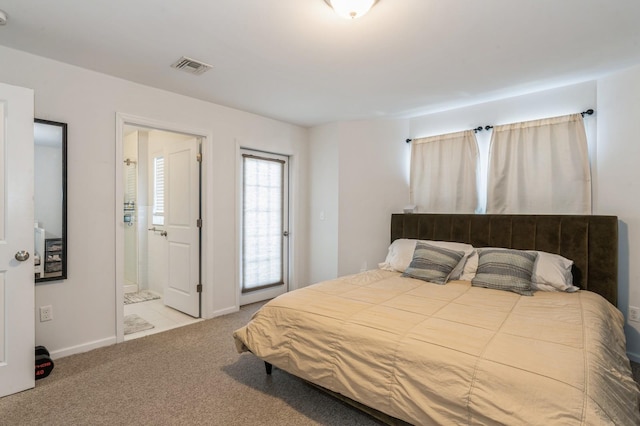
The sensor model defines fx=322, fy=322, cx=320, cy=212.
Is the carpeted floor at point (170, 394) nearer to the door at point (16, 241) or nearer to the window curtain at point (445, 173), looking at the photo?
the door at point (16, 241)

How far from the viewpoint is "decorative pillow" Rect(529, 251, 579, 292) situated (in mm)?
2574

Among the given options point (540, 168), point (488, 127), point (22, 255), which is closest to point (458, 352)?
point (540, 168)

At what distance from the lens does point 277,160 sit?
174 inches

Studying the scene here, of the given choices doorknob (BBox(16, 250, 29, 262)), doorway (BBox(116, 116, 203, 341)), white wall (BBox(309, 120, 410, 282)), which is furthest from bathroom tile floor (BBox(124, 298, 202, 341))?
white wall (BBox(309, 120, 410, 282))

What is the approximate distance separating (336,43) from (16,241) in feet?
8.37

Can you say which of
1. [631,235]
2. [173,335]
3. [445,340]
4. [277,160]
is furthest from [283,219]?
[631,235]

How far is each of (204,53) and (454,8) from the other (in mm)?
1742

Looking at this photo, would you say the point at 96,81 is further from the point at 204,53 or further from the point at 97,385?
the point at 97,385

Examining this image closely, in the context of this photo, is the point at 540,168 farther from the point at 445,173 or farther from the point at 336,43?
the point at 336,43

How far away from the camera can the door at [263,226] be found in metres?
4.13

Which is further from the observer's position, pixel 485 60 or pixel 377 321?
pixel 485 60

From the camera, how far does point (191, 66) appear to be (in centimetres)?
262

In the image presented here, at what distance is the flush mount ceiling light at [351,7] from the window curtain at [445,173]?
236 cm

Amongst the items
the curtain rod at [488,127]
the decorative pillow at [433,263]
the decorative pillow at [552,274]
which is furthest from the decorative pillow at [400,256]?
the curtain rod at [488,127]
